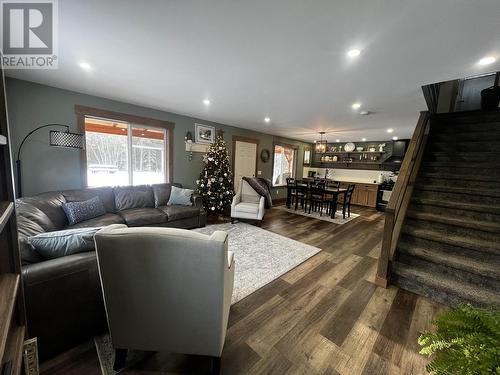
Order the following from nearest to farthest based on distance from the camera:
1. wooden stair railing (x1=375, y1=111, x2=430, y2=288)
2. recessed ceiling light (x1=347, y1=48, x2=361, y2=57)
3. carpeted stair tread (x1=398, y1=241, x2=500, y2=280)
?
1. recessed ceiling light (x1=347, y1=48, x2=361, y2=57)
2. carpeted stair tread (x1=398, y1=241, x2=500, y2=280)
3. wooden stair railing (x1=375, y1=111, x2=430, y2=288)

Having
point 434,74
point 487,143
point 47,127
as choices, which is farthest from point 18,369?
point 487,143

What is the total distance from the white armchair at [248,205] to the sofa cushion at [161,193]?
1415mm

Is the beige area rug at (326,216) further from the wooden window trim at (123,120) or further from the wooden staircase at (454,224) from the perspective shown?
the wooden window trim at (123,120)

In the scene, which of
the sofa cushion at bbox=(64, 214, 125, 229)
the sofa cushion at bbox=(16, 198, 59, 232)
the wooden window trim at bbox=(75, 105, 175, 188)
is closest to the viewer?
the sofa cushion at bbox=(16, 198, 59, 232)

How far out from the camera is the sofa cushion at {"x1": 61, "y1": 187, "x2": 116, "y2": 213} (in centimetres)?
311

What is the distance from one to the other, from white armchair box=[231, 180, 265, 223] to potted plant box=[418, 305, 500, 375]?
355 centimetres

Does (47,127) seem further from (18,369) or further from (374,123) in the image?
(374,123)

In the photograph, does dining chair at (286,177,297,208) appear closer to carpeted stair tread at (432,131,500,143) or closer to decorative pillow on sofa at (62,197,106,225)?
carpeted stair tread at (432,131,500,143)

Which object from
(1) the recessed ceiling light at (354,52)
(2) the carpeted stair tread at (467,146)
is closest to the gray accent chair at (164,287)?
(1) the recessed ceiling light at (354,52)

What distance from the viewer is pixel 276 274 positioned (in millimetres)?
2510

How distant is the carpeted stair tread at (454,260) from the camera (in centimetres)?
204

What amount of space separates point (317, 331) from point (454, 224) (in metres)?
2.26

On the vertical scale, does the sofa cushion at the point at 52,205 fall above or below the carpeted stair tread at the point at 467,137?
below

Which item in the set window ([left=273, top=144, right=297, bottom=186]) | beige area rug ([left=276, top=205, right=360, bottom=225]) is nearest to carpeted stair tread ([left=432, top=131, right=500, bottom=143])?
beige area rug ([left=276, top=205, right=360, bottom=225])
